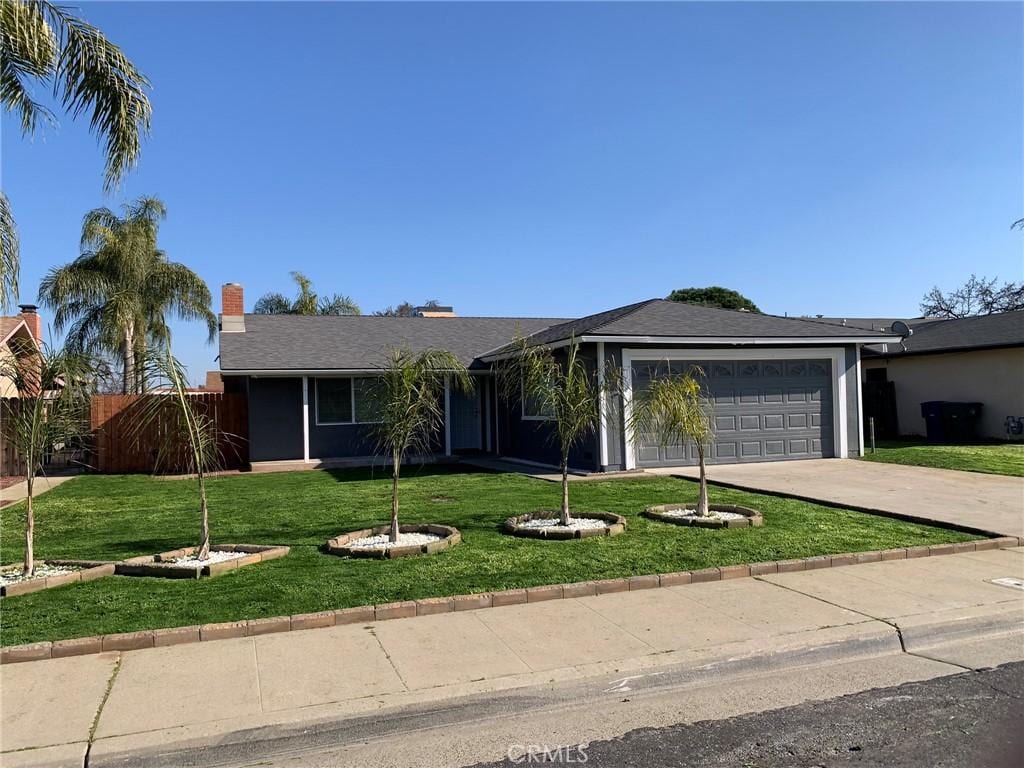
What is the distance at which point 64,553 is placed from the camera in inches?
330

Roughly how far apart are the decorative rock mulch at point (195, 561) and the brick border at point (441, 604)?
156 cm

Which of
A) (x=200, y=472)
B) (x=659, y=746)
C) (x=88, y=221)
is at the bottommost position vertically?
(x=659, y=746)

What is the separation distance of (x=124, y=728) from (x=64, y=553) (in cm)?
493

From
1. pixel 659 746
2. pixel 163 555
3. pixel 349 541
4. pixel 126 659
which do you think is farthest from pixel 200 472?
pixel 659 746

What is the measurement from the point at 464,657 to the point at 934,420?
65.7ft

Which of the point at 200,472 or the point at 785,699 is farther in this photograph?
the point at 200,472

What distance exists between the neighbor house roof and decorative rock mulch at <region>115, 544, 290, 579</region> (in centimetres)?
1990

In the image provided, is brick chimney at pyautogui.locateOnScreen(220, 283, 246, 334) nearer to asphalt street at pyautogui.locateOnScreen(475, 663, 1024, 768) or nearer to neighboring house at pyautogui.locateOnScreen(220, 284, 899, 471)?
neighboring house at pyautogui.locateOnScreen(220, 284, 899, 471)

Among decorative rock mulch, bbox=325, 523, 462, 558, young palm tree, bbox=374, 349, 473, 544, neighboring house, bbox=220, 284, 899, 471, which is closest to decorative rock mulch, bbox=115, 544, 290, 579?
decorative rock mulch, bbox=325, 523, 462, 558

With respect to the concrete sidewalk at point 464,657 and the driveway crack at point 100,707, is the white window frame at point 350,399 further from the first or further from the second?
the driveway crack at point 100,707

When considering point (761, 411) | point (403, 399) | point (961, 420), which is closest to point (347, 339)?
point (761, 411)

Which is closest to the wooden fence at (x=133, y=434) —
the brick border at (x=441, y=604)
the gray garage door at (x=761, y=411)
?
the gray garage door at (x=761, y=411)

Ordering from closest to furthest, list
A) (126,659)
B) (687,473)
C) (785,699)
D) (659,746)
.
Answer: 1. (659,746)
2. (785,699)
3. (126,659)
4. (687,473)

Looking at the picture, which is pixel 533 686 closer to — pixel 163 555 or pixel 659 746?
pixel 659 746
